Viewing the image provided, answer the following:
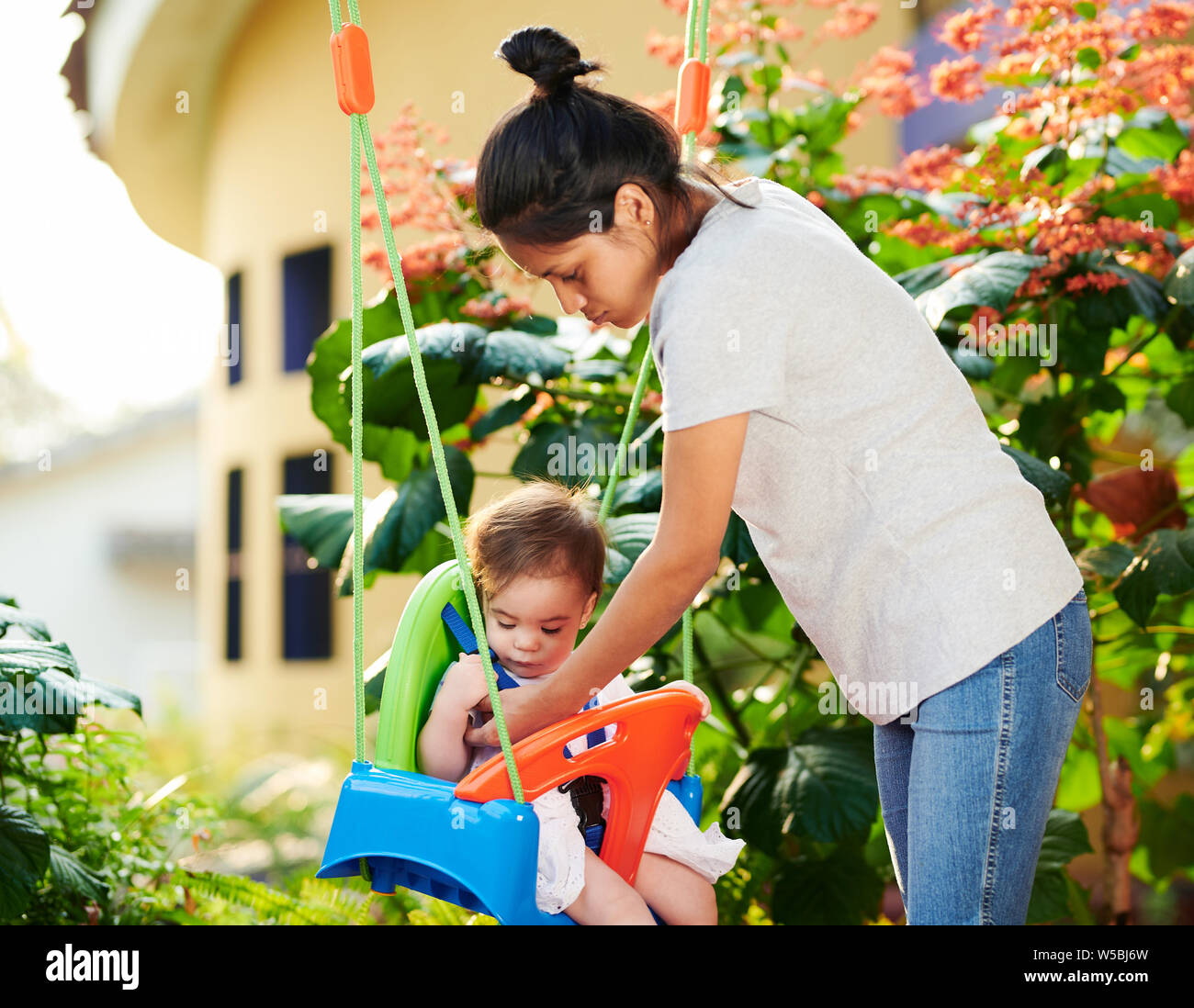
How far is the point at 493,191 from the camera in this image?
115cm

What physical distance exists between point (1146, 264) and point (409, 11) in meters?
3.91

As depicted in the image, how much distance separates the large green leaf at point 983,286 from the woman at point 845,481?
74 cm

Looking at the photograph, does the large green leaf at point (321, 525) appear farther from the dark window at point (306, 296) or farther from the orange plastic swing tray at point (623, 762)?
the dark window at point (306, 296)

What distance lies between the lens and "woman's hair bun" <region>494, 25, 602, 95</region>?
3.88ft

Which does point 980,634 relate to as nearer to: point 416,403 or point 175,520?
point 416,403

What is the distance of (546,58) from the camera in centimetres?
119

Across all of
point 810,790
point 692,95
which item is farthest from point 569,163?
point 810,790

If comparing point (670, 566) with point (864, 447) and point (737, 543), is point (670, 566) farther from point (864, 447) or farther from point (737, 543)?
point (737, 543)

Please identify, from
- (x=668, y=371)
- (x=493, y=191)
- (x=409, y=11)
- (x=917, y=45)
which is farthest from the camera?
(x=409, y=11)

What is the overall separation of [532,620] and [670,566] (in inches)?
16.8

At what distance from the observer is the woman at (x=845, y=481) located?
1052 mm

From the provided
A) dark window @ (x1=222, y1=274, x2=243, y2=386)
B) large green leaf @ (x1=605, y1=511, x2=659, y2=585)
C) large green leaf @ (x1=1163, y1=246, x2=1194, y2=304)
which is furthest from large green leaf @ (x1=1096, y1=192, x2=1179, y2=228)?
dark window @ (x1=222, y1=274, x2=243, y2=386)
